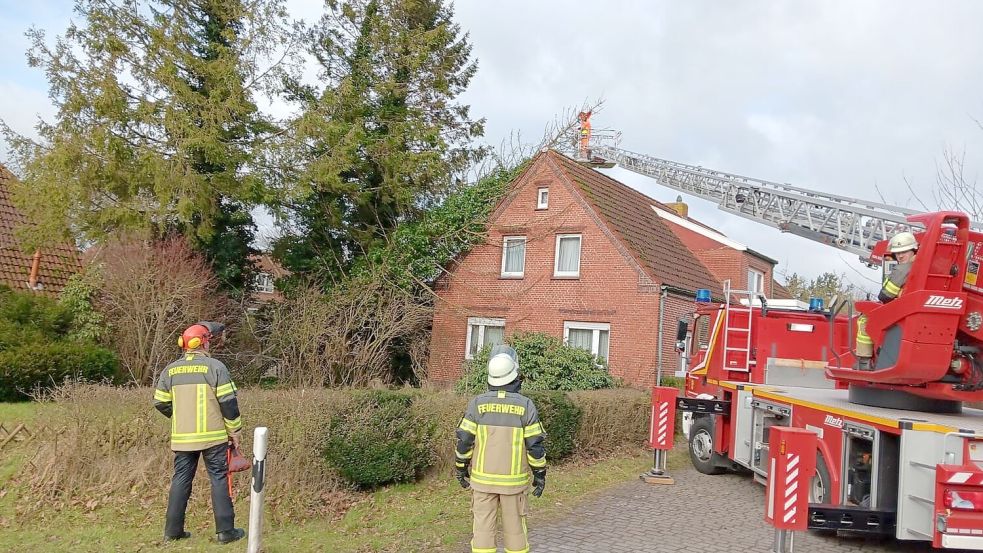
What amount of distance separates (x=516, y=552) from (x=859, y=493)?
11.1 feet

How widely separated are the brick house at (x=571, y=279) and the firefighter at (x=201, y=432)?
1299cm


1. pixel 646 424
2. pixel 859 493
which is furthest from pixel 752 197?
pixel 859 493

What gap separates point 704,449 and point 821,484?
12.9 feet

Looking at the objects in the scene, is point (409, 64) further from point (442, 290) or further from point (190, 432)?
point (190, 432)

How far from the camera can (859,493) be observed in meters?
6.84

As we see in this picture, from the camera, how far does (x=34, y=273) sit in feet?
63.6

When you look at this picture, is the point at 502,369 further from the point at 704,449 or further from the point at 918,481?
the point at 704,449

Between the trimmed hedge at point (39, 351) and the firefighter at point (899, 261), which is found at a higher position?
the firefighter at point (899, 261)

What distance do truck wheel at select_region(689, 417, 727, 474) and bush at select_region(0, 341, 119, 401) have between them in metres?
9.93

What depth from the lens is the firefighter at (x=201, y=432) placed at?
6.93 m

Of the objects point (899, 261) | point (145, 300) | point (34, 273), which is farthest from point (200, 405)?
point (34, 273)

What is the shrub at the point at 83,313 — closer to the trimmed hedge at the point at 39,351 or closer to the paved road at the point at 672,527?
the trimmed hedge at the point at 39,351

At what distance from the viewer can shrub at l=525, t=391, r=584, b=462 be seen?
35.4 feet

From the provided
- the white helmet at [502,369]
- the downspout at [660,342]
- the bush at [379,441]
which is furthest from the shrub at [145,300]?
the white helmet at [502,369]
